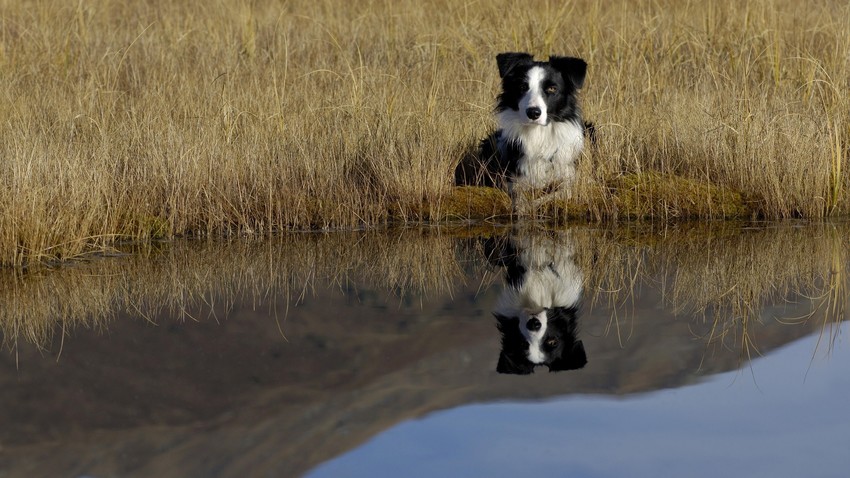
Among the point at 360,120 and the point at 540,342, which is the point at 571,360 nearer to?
the point at 540,342

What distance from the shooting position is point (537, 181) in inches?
357

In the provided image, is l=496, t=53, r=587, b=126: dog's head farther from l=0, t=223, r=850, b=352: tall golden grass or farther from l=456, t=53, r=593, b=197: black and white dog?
l=0, t=223, r=850, b=352: tall golden grass

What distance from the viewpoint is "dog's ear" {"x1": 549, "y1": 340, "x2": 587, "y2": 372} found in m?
5.49

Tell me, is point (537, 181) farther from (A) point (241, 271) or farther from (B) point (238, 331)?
(B) point (238, 331)

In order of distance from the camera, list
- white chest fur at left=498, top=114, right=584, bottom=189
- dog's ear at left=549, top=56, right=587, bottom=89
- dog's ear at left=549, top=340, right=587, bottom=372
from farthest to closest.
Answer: white chest fur at left=498, top=114, right=584, bottom=189
dog's ear at left=549, top=56, right=587, bottom=89
dog's ear at left=549, top=340, right=587, bottom=372

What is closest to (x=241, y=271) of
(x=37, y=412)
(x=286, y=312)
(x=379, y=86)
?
(x=286, y=312)

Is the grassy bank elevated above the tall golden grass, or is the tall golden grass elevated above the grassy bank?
the grassy bank

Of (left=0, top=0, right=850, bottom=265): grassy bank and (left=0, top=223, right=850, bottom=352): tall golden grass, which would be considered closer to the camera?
(left=0, top=223, right=850, bottom=352): tall golden grass

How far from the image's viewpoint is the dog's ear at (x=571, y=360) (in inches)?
216

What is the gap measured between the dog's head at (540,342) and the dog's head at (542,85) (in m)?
2.68

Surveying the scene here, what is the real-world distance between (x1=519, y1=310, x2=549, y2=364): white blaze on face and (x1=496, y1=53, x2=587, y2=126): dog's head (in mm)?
2730

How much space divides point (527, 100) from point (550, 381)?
3825 mm

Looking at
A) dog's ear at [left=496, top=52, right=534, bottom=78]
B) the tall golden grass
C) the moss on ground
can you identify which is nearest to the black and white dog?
dog's ear at [left=496, top=52, right=534, bottom=78]

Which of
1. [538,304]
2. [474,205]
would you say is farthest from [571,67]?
[538,304]
